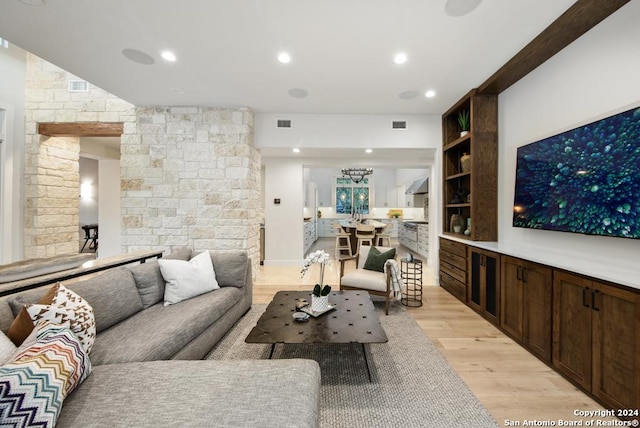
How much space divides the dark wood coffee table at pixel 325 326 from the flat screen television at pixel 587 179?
1.81 m

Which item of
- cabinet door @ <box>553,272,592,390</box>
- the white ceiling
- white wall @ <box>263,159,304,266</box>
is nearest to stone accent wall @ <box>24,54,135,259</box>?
the white ceiling

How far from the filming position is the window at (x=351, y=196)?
10.9 meters

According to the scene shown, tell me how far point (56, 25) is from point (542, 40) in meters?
4.38

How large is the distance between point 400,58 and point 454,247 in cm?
261

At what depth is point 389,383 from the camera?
1.92 metres

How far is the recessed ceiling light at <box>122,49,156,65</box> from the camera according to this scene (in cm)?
271

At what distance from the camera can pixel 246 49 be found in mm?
2639

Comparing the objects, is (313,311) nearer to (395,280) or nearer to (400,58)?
(395,280)

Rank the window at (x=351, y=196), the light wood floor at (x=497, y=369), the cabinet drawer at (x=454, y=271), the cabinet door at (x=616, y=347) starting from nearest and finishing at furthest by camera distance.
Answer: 1. the cabinet door at (x=616, y=347)
2. the light wood floor at (x=497, y=369)
3. the cabinet drawer at (x=454, y=271)
4. the window at (x=351, y=196)

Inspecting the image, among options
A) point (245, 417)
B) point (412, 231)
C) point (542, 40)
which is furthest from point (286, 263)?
point (542, 40)

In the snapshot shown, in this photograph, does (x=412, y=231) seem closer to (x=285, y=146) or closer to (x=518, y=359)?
(x=285, y=146)

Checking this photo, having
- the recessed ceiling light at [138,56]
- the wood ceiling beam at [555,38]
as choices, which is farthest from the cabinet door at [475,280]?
the recessed ceiling light at [138,56]

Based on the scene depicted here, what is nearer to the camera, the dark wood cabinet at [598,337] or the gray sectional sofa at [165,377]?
the gray sectional sofa at [165,377]

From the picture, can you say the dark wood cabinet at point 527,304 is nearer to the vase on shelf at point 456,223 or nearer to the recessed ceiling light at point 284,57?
the vase on shelf at point 456,223
